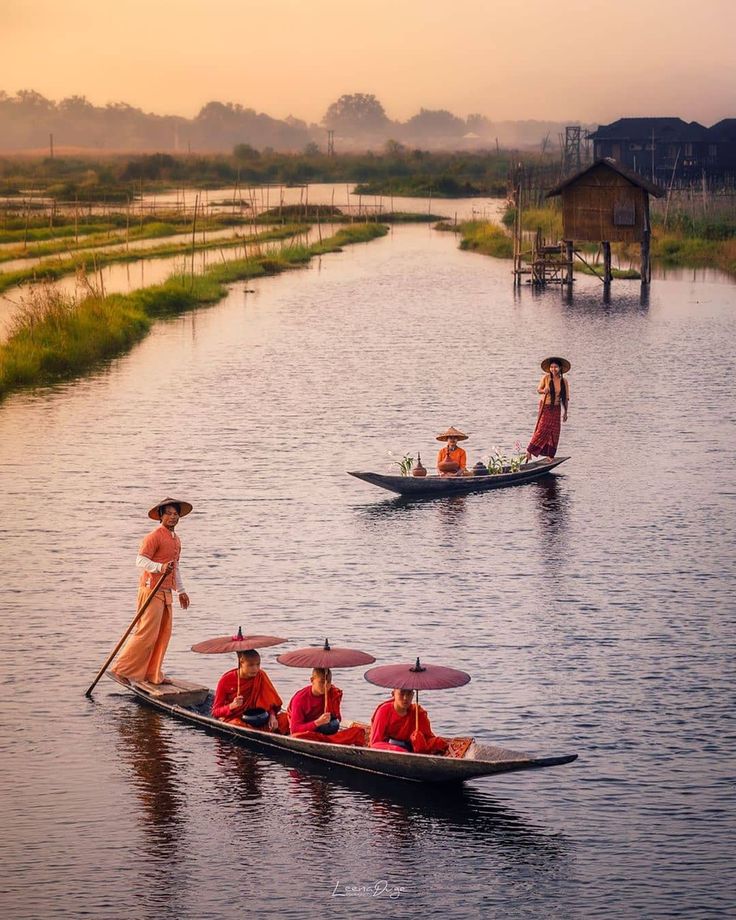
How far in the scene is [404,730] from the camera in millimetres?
15047

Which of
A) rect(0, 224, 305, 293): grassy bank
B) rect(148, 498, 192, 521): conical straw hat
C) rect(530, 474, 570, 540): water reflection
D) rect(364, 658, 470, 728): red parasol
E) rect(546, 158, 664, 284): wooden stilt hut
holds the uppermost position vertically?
rect(546, 158, 664, 284): wooden stilt hut

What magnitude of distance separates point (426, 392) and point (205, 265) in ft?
120

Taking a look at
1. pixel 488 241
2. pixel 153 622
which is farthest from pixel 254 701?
pixel 488 241

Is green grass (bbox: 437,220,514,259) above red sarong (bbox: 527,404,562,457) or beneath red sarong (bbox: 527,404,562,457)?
above

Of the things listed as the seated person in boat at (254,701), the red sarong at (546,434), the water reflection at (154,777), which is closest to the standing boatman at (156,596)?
the water reflection at (154,777)

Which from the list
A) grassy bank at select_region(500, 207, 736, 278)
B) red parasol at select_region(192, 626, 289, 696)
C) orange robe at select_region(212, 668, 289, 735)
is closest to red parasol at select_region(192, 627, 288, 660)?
red parasol at select_region(192, 626, 289, 696)

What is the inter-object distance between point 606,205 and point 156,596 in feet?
180

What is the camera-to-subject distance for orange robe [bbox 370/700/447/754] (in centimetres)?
1491

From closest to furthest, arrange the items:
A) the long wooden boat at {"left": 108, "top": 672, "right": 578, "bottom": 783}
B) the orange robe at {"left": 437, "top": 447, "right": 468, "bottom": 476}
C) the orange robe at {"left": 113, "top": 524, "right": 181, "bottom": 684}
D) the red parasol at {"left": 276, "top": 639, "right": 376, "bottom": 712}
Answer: the long wooden boat at {"left": 108, "top": 672, "right": 578, "bottom": 783} → the red parasol at {"left": 276, "top": 639, "right": 376, "bottom": 712} → the orange robe at {"left": 113, "top": 524, "right": 181, "bottom": 684} → the orange robe at {"left": 437, "top": 447, "right": 468, "bottom": 476}

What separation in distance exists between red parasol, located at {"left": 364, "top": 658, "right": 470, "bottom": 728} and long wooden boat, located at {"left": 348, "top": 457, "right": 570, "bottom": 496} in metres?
A: 12.7

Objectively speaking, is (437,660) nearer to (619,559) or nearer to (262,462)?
(619,559)

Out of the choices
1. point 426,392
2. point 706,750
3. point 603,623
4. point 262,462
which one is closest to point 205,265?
point 426,392

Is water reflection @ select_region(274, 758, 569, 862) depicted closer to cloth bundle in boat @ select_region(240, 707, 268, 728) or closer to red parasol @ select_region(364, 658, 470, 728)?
cloth bundle in boat @ select_region(240, 707, 268, 728)

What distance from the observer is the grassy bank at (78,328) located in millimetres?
44531
